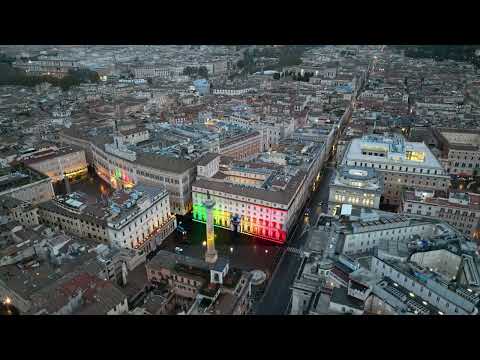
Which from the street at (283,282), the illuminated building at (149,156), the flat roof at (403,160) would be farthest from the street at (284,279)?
the illuminated building at (149,156)

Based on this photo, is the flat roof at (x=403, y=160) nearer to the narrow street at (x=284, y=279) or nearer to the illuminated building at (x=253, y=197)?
the narrow street at (x=284, y=279)

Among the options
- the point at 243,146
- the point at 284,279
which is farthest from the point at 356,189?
the point at 243,146

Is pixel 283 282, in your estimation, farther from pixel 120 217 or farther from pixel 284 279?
pixel 120 217

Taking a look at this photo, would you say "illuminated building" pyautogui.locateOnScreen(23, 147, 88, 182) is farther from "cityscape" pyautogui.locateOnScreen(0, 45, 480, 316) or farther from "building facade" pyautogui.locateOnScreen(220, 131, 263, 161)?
"building facade" pyautogui.locateOnScreen(220, 131, 263, 161)

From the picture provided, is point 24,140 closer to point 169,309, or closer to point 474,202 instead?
point 169,309
